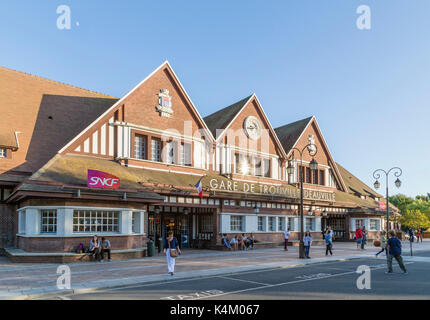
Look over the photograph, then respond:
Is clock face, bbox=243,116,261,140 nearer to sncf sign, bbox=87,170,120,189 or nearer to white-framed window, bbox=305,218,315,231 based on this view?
white-framed window, bbox=305,218,315,231

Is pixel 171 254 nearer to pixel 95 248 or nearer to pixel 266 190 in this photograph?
pixel 95 248

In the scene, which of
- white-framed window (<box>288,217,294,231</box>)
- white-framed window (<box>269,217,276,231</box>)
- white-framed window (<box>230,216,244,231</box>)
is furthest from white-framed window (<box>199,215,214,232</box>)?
white-framed window (<box>288,217,294,231</box>)

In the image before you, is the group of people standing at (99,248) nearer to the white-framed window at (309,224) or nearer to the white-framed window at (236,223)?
the white-framed window at (236,223)

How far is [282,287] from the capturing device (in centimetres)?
1173

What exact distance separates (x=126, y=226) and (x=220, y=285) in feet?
31.5

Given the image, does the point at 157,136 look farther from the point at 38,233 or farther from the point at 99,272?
the point at 99,272

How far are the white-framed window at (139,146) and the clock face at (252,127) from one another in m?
9.48

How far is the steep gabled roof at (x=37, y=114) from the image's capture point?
2223cm

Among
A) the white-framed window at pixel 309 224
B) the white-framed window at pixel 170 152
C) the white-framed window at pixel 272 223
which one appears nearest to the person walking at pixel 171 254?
the white-framed window at pixel 170 152

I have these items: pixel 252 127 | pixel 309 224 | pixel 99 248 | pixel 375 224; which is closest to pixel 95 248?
pixel 99 248

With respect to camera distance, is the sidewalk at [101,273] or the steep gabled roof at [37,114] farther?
the steep gabled roof at [37,114]

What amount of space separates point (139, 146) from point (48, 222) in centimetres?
811

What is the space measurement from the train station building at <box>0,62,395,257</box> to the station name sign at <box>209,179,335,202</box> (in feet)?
0.38
